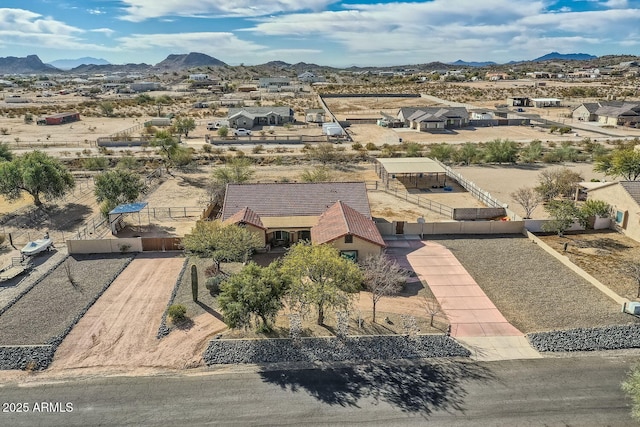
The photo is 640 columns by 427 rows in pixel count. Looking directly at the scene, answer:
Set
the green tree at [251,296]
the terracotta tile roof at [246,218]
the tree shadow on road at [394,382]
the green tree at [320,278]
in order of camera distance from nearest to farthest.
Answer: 1. the tree shadow on road at [394,382]
2. the green tree at [251,296]
3. the green tree at [320,278]
4. the terracotta tile roof at [246,218]

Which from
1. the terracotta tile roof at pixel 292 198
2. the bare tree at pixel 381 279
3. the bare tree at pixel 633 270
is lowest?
the bare tree at pixel 633 270

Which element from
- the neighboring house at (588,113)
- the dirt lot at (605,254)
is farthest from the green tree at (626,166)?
the neighboring house at (588,113)

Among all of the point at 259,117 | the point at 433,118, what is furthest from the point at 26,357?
the point at 433,118

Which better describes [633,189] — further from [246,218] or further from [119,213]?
[119,213]

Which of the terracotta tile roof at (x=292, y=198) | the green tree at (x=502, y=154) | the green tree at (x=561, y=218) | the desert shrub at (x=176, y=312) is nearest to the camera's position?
the desert shrub at (x=176, y=312)

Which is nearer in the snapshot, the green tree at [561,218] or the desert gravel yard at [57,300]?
the desert gravel yard at [57,300]

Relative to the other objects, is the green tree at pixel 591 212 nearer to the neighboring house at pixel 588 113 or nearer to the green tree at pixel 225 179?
the green tree at pixel 225 179

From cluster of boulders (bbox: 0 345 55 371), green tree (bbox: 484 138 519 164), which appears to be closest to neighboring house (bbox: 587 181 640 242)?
green tree (bbox: 484 138 519 164)
